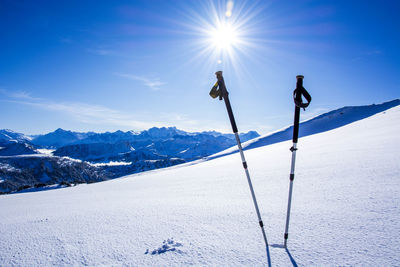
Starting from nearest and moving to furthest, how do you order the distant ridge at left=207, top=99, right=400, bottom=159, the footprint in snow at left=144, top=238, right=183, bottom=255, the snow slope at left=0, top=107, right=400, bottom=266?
the snow slope at left=0, top=107, right=400, bottom=266 < the footprint in snow at left=144, top=238, right=183, bottom=255 < the distant ridge at left=207, top=99, right=400, bottom=159

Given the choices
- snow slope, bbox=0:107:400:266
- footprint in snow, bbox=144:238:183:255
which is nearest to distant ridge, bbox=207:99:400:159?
snow slope, bbox=0:107:400:266

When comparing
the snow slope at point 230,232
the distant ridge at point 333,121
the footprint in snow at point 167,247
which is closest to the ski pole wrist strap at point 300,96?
the snow slope at point 230,232

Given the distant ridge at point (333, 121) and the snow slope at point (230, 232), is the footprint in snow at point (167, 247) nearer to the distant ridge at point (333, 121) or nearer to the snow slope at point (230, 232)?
the snow slope at point (230, 232)

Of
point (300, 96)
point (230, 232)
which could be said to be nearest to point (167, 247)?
point (230, 232)

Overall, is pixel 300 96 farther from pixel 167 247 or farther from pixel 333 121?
pixel 333 121

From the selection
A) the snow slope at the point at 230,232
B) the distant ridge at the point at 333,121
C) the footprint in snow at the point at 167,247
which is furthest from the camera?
the distant ridge at the point at 333,121

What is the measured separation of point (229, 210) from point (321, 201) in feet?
6.65

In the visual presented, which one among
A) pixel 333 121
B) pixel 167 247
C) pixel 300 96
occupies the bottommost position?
pixel 167 247

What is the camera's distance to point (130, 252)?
310 cm

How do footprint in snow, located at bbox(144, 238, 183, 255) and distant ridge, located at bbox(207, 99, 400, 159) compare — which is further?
distant ridge, located at bbox(207, 99, 400, 159)

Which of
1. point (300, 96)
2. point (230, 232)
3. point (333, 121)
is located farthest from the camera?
point (333, 121)

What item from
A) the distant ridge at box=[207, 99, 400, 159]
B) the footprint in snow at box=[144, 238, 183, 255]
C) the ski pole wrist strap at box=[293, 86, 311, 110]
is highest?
the distant ridge at box=[207, 99, 400, 159]

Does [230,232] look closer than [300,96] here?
No

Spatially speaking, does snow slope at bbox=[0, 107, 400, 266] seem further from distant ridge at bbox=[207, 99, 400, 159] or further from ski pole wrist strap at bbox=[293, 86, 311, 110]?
distant ridge at bbox=[207, 99, 400, 159]
